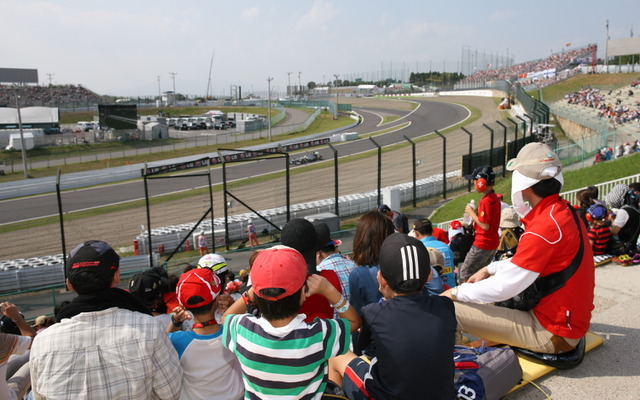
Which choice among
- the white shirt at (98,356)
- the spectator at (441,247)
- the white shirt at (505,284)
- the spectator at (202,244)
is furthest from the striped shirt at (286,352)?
the spectator at (202,244)

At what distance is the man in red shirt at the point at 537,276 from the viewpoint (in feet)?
10.1

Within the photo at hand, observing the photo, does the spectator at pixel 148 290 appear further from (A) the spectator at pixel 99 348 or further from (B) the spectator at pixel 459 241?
(B) the spectator at pixel 459 241

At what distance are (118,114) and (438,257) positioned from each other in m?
56.2

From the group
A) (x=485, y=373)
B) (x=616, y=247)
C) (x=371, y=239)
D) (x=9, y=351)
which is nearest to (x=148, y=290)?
(x=9, y=351)

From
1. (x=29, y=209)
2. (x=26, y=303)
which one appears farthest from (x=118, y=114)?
(x=26, y=303)

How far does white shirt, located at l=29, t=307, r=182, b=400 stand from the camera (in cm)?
251

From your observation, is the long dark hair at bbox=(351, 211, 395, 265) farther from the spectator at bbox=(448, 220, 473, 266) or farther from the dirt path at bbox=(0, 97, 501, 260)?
the dirt path at bbox=(0, 97, 501, 260)

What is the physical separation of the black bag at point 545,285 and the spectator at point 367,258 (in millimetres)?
988

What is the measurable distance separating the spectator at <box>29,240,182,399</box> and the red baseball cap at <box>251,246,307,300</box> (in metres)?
0.64

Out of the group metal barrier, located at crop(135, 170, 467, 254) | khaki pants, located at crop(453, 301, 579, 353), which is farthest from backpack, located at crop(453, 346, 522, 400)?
metal barrier, located at crop(135, 170, 467, 254)

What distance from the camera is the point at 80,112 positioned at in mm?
83438

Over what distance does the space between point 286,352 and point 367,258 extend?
4.30ft

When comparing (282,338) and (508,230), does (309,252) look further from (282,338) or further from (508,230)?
(508,230)

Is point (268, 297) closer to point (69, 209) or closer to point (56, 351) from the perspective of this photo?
point (56, 351)
